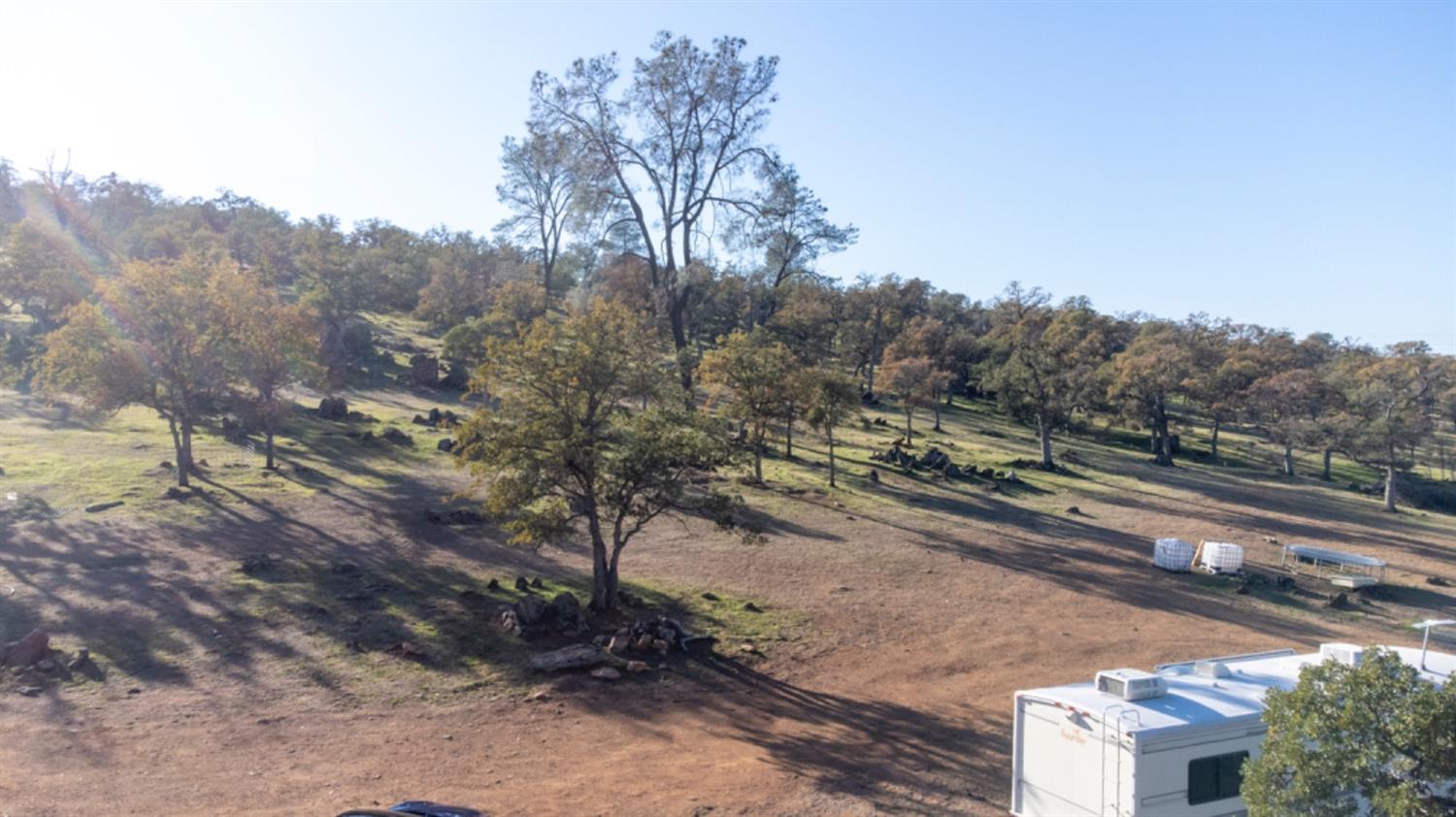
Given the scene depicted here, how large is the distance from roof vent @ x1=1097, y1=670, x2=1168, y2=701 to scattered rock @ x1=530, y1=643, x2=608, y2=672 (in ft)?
31.9

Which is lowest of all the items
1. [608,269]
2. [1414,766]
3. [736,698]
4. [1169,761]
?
[736,698]

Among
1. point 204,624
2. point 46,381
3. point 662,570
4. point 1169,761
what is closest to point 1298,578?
point 662,570

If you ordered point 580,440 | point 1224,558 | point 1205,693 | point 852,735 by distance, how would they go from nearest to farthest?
1. point 1205,693
2. point 852,735
3. point 580,440
4. point 1224,558

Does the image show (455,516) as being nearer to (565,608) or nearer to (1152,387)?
(565,608)

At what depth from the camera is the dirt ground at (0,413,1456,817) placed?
42.0 feet

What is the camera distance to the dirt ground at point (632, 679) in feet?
42.0

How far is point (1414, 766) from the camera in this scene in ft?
25.0

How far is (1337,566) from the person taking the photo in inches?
1197

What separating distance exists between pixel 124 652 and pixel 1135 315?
414ft

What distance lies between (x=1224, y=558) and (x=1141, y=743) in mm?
21309

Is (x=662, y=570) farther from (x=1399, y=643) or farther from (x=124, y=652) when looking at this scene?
(x=1399, y=643)

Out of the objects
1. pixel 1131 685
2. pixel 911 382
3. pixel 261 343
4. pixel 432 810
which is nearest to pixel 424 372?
pixel 261 343

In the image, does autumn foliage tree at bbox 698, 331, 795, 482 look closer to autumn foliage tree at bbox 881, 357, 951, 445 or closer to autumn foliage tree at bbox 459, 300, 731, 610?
autumn foliage tree at bbox 881, 357, 951, 445

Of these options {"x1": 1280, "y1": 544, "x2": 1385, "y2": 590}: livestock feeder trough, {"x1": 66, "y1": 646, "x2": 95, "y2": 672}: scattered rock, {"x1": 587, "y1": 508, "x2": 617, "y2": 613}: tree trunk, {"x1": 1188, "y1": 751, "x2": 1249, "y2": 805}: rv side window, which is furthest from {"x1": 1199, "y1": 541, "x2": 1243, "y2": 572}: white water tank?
{"x1": 66, "y1": 646, "x2": 95, "y2": 672}: scattered rock
